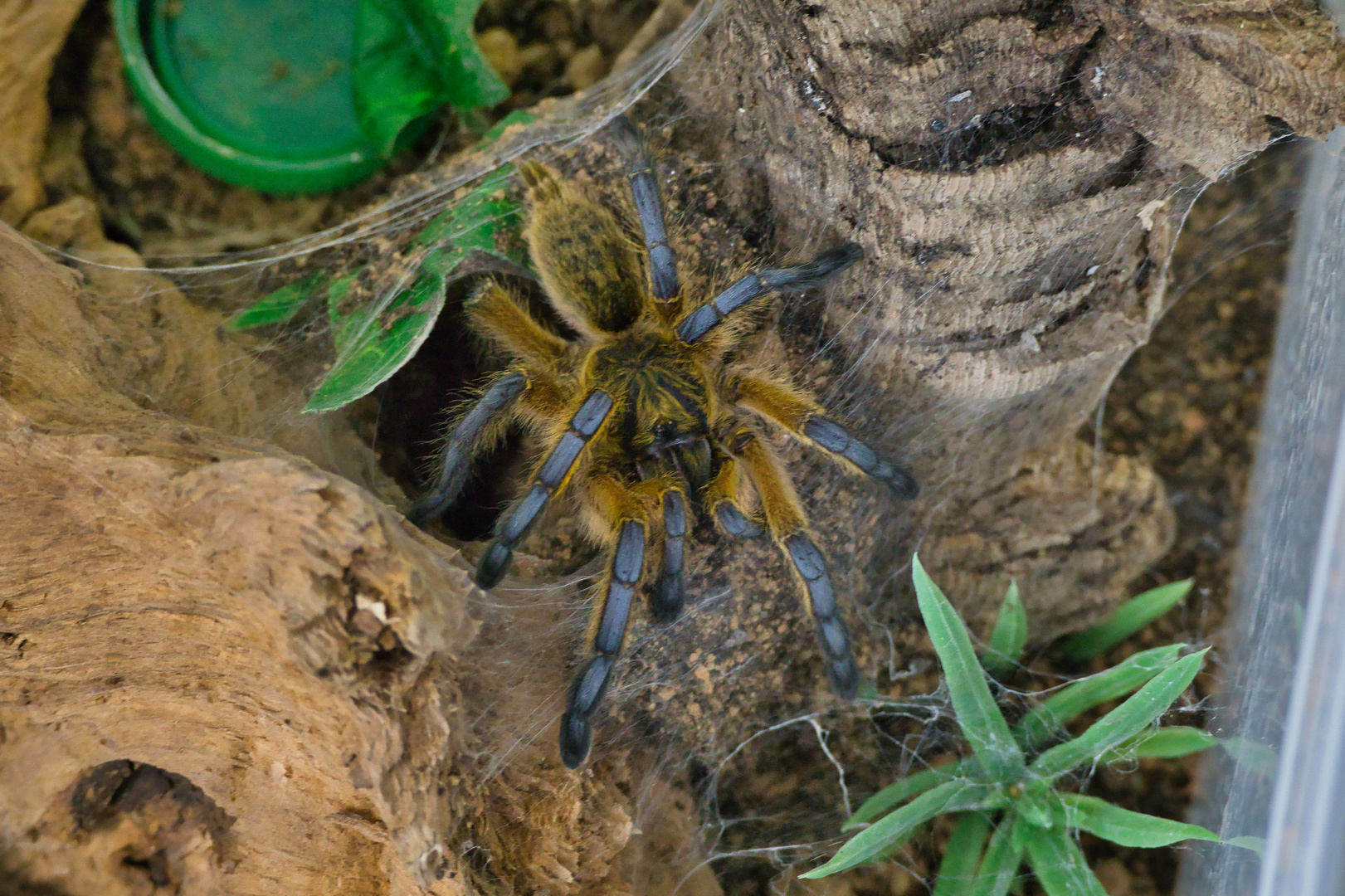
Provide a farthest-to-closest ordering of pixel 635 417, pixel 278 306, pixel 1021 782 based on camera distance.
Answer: pixel 278 306
pixel 635 417
pixel 1021 782

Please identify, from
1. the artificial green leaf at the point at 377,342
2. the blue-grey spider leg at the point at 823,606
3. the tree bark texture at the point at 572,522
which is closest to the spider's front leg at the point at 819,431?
the tree bark texture at the point at 572,522

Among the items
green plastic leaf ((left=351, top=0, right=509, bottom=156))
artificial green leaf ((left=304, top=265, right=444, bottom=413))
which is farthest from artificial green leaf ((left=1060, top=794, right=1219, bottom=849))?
green plastic leaf ((left=351, top=0, right=509, bottom=156))

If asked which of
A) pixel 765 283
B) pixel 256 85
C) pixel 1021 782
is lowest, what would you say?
pixel 1021 782

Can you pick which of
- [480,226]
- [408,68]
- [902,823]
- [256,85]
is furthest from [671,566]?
[256,85]

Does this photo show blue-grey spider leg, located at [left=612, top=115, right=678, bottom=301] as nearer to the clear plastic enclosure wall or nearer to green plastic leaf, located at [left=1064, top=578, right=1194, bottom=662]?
the clear plastic enclosure wall

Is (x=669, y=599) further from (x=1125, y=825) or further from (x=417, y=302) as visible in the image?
(x=1125, y=825)

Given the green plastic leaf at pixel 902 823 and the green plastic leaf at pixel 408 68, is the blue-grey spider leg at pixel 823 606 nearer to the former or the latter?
the green plastic leaf at pixel 902 823

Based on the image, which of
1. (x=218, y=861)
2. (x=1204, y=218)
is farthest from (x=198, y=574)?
(x=1204, y=218)
